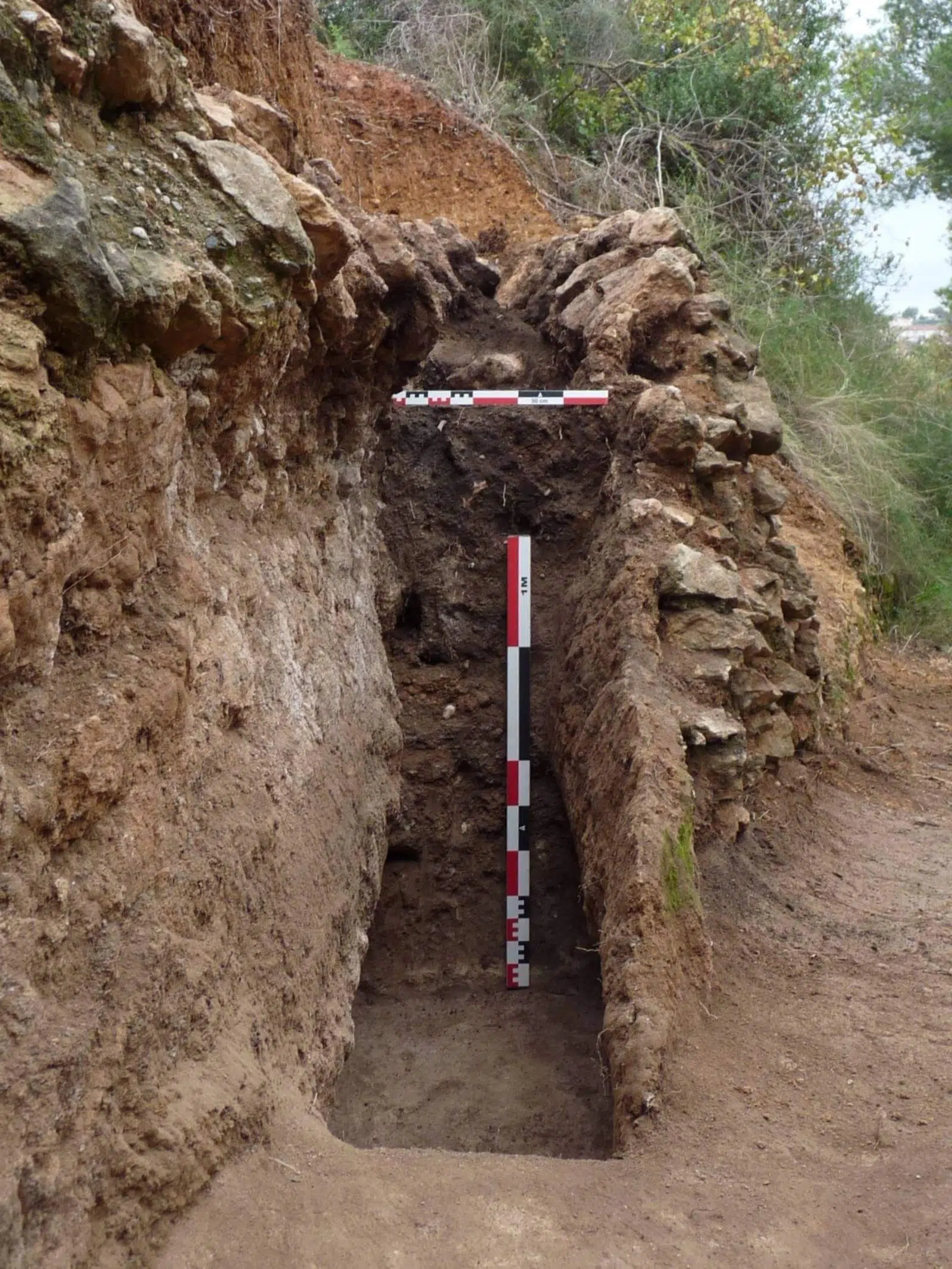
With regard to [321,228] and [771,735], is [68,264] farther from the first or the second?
[771,735]

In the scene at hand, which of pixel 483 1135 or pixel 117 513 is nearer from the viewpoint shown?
pixel 117 513

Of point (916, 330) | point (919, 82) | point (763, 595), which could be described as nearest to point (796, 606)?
point (763, 595)

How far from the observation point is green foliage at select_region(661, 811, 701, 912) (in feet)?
10.6

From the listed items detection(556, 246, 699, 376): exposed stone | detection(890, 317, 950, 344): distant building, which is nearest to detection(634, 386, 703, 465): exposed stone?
detection(556, 246, 699, 376): exposed stone

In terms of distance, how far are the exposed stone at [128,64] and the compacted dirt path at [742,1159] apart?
2276 mm

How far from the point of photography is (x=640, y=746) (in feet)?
11.7

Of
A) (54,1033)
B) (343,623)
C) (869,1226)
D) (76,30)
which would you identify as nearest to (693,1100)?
(869,1226)

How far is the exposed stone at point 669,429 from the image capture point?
14.9 ft

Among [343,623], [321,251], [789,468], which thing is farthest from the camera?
[789,468]

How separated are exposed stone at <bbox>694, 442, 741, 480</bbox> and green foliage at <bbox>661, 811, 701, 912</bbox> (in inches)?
74.2

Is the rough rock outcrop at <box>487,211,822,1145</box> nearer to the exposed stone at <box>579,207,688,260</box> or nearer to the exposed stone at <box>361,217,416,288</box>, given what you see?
the exposed stone at <box>579,207,688,260</box>

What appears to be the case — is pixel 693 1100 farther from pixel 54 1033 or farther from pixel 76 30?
pixel 76 30

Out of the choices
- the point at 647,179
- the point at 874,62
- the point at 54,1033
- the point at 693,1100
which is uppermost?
the point at 874,62

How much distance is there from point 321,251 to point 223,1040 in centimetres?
210
